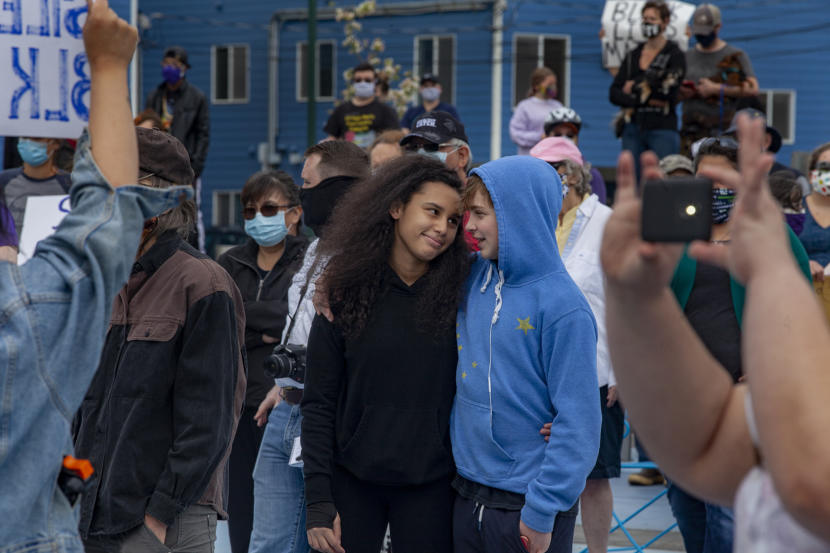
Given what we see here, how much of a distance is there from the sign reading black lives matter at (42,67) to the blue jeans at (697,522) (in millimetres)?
3139

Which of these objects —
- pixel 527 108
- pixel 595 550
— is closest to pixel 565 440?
pixel 595 550

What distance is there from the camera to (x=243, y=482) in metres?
5.73

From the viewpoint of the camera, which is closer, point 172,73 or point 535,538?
point 535,538

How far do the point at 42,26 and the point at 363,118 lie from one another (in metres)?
9.70

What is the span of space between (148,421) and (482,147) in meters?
23.9

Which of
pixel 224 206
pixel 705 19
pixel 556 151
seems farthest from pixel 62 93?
pixel 224 206

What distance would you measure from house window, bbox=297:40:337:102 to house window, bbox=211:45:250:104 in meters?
1.61

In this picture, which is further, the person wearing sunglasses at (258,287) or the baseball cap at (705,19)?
the baseball cap at (705,19)

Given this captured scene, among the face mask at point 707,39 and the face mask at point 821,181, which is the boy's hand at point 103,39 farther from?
the face mask at point 707,39

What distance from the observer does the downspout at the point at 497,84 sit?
26.8 meters

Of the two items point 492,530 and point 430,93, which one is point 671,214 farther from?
point 430,93

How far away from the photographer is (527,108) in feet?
38.5

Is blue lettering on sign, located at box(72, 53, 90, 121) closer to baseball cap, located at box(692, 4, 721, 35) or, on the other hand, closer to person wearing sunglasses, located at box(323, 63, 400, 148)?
baseball cap, located at box(692, 4, 721, 35)

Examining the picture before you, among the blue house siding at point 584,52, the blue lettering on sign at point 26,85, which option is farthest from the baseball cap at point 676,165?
the blue house siding at point 584,52
